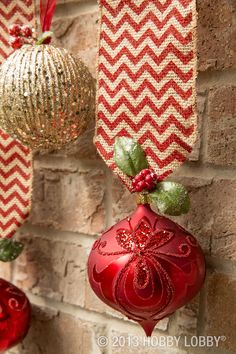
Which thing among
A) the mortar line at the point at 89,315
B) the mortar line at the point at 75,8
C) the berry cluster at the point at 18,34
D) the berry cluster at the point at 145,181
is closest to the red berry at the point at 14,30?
the berry cluster at the point at 18,34

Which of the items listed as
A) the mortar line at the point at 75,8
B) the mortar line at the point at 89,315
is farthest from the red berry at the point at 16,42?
the mortar line at the point at 89,315

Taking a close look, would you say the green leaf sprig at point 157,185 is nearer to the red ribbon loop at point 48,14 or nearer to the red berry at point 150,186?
the red berry at point 150,186

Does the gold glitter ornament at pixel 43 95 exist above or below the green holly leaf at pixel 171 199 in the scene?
above

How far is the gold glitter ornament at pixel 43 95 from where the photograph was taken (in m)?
0.51

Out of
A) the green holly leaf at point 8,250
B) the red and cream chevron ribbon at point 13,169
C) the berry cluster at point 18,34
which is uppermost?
the berry cluster at point 18,34

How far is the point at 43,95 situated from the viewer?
51cm

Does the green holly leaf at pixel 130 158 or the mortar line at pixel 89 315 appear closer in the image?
the green holly leaf at pixel 130 158

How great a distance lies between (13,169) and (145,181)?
22 centimetres

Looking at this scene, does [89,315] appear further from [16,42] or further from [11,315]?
[16,42]

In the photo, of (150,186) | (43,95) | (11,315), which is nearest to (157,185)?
(150,186)

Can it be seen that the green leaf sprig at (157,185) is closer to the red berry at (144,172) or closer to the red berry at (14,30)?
the red berry at (144,172)

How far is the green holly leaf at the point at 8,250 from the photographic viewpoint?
0.62 m

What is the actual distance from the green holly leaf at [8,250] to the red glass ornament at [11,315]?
0.11 ft

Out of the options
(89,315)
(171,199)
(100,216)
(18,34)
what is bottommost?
(89,315)
